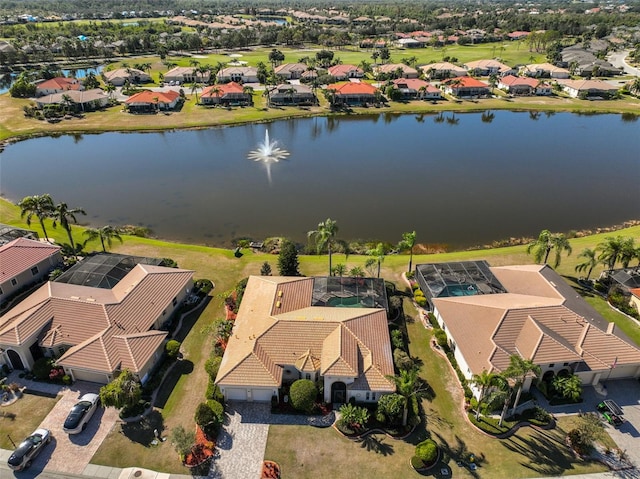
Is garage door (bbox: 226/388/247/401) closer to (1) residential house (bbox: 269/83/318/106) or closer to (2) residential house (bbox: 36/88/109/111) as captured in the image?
(1) residential house (bbox: 269/83/318/106)

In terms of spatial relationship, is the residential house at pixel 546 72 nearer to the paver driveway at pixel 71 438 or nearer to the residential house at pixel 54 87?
the residential house at pixel 54 87

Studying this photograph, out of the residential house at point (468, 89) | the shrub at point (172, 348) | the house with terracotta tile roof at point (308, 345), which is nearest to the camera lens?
the house with terracotta tile roof at point (308, 345)

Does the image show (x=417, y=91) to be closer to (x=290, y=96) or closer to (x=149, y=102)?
(x=290, y=96)

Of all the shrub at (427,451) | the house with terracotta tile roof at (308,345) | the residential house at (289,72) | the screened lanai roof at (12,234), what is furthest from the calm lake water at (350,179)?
the residential house at (289,72)

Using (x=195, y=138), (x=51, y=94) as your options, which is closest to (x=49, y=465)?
(x=195, y=138)

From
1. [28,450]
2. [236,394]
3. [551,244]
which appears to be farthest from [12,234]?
[551,244]

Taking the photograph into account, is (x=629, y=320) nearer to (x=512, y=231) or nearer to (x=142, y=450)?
(x=512, y=231)

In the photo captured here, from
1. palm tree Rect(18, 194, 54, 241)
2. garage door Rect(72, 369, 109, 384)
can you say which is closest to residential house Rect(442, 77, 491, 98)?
palm tree Rect(18, 194, 54, 241)
